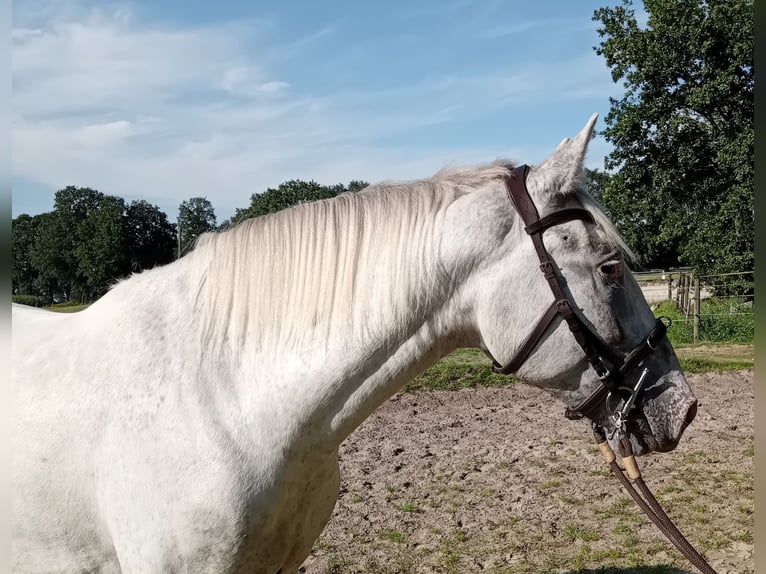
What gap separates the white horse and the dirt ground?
2734 mm

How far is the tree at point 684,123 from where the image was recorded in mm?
20531

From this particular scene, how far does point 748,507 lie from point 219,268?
Answer: 18.1 feet

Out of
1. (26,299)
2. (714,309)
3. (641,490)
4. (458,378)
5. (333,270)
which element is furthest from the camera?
(714,309)

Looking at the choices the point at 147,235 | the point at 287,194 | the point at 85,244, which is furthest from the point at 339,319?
the point at 287,194

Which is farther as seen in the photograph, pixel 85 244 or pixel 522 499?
pixel 85 244

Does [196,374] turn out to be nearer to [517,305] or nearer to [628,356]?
[517,305]

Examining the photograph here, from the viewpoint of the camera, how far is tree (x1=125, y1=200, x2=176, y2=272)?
1153 cm

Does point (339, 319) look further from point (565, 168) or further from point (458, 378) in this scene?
point (458, 378)

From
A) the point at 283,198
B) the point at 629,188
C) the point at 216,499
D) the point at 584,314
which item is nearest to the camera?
the point at 216,499

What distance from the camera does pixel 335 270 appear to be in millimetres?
2100

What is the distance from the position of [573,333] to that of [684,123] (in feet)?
77.3

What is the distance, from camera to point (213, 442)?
1.92 meters

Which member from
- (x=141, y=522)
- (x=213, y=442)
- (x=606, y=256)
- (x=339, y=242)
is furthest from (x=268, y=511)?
(x=606, y=256)

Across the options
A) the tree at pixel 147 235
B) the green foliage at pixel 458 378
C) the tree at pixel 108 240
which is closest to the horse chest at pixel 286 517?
the green foliage at pixel 458 378
